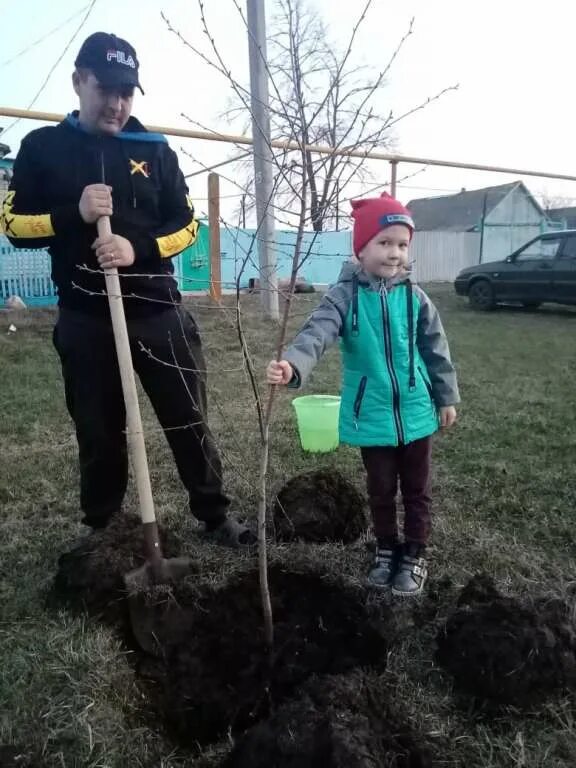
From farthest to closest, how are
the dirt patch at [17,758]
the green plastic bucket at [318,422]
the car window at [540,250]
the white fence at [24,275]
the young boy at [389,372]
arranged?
the car window at [540,250], the white fence at [24,275], the green plastic bucket at [318,422], the young boy at [389,372], the dirt patch at [17,758]

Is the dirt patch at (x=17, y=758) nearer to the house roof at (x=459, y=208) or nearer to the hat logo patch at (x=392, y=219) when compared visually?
the hat logo patch at (x=392, y=219)

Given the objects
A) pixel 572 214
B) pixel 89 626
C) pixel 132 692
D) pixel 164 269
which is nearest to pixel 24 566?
pixel 89 626

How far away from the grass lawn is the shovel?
4.9 inches

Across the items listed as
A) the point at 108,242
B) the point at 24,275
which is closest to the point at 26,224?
the point at 108,242

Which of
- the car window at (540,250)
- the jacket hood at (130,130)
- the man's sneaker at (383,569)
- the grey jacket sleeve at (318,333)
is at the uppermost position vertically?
the jacket hood at (130,130)

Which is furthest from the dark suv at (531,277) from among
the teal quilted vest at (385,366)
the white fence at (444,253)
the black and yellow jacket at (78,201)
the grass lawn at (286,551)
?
the black and yellow jacket at (78,201)

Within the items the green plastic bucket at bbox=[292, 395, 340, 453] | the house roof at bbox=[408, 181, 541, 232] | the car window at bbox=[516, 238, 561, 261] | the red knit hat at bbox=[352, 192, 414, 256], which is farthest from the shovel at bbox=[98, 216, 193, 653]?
the house roof at bbox=[408, 181, 541, 232]

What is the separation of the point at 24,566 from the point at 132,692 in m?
1.01

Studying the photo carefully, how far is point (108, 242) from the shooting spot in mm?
2320

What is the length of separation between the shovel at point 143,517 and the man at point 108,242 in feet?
0.24

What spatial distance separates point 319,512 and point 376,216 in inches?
51.9

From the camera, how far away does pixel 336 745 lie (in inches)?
60.1

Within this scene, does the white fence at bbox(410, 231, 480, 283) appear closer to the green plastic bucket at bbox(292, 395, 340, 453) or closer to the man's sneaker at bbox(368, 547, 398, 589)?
the green plastic bucket at bbox(292, 395, 340, 453)

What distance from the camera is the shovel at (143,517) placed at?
230 centimetres
